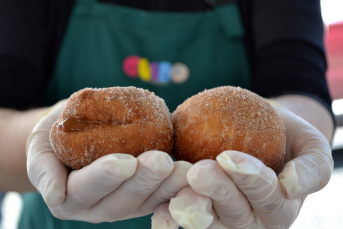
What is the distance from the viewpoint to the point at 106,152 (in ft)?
2.55

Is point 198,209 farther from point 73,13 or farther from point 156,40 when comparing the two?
point 73,13

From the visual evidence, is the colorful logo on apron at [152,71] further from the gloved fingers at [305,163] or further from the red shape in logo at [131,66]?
the gloved fingers at [305,163]

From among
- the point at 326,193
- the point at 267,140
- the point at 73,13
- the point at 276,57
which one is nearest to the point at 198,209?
the point at 267,140

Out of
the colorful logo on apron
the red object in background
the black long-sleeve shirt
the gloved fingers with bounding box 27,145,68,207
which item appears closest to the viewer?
the gloved fingers with bounding box 27,145,68,207

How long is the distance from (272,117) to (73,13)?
1.08 meters

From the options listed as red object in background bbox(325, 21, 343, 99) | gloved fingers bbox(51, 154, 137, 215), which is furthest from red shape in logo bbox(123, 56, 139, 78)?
red object in background bbox(325, 21, 343, 99)

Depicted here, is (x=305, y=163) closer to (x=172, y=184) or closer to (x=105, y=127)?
(x=172, y=184)

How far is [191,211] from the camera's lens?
0.67m

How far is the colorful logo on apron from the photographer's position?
144 cm

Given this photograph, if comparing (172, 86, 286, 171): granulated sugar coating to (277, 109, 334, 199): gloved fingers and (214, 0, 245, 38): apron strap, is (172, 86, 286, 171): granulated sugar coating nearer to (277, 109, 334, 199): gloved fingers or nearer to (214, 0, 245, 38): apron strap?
(277, 109, 334, 199): gloved fingers

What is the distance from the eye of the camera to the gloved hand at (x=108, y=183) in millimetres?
702

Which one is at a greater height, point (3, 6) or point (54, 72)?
point (3, 6)

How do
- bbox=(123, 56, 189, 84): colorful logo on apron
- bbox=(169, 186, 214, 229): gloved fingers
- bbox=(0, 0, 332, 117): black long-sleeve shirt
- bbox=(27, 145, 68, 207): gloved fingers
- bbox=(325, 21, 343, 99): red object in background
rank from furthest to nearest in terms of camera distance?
bbox=(325, 21, 343, 99): red object in background < bbox=(123, 56, 189, 84): colorful logo on apron < bbox=(0, 0, 332, 117): black long-sleeve shirt < bbox=(27, 145, 68, 207): gloved fingers < bbox=(169, 186, 214, 229): gloved fingers

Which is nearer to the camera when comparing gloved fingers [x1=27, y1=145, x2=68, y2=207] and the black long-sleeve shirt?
gloved fingers [x1=27, y1=145, x2=68, y2=207]
